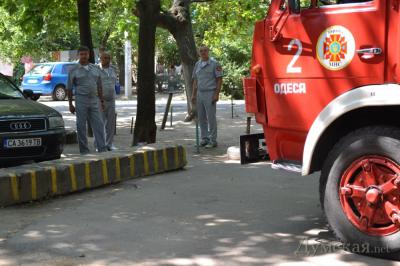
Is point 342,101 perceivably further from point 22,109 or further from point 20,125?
point 22,109

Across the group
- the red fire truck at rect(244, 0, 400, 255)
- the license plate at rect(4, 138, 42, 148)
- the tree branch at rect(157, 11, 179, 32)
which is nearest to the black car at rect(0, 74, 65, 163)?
the license plate at rect(4, 138, 42, 148)

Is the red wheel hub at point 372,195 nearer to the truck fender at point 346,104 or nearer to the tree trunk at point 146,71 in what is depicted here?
the truck fender at point 346,104

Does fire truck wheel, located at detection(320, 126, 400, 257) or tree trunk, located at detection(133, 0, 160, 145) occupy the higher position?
tree trunk, located at detection(133, 0, 160, 145)

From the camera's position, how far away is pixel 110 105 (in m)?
10.9

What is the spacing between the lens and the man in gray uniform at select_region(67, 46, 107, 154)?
31.4 ft

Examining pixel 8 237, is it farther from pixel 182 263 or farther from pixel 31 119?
pixel 31 119

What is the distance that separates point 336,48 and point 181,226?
232 cm

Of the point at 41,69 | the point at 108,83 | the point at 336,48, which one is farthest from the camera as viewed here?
the point at 41,69

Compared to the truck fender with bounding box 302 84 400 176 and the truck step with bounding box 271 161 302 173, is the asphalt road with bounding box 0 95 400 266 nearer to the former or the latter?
the truck step with bounding box 271 161 302 173

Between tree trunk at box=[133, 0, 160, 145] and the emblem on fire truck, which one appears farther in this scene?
tree trunk at box=[133, 0, 160, 145]

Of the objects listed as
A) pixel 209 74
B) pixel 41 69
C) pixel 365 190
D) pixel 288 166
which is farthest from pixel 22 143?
pixel 41 69

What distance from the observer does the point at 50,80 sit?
27391 mm

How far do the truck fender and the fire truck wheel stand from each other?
0.62ft

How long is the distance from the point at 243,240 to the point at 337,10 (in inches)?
85.6
